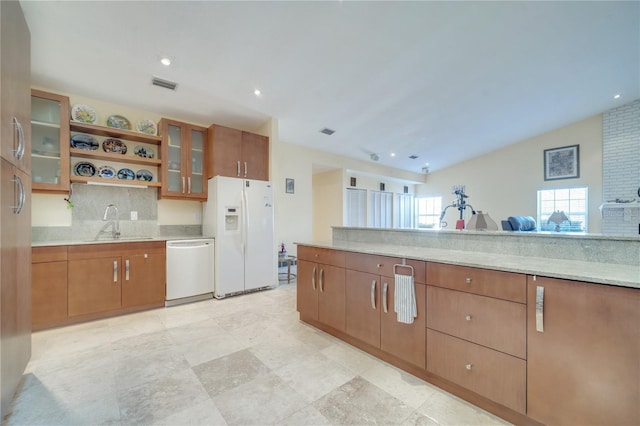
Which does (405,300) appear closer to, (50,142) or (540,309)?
(540,309)

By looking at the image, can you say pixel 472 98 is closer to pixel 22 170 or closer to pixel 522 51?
pixel 522 51

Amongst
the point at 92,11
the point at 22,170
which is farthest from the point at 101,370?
the point at 92,11

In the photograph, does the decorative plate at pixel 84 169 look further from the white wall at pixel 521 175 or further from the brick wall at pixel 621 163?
the brick wall at pixel 621 163

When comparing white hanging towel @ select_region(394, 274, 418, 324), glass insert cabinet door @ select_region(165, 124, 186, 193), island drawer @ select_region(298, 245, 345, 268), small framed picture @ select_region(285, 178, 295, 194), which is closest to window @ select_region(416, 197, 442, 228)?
small framed picture @ select_region(285, 178, 295, 194)

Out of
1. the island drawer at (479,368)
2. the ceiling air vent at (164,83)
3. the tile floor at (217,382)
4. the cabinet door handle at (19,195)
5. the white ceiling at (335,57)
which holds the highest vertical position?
the white ceiling at (335,57)

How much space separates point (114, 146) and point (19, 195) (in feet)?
6.22

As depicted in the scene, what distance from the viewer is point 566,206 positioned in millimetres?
6062

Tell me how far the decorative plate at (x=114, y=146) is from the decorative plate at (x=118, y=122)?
0.61 feet

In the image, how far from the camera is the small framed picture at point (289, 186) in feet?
17.3

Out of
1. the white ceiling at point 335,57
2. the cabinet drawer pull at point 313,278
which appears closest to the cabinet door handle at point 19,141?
the white ceiling at point 335,57

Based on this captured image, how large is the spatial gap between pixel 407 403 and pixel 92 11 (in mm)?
3816

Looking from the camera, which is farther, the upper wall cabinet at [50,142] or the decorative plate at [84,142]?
the decorative plate at [84,142]

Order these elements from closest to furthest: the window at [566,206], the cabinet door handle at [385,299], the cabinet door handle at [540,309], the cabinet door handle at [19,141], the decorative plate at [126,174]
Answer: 1. the cabinet door handle at [540,309]
2. the cabinet door handle at [19,141]
3. the cabinet door handle at [385,299]
4. the decorative plate at [126,174]
5. the window at [566,206]

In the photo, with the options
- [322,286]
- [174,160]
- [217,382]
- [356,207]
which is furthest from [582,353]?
[356,207]
